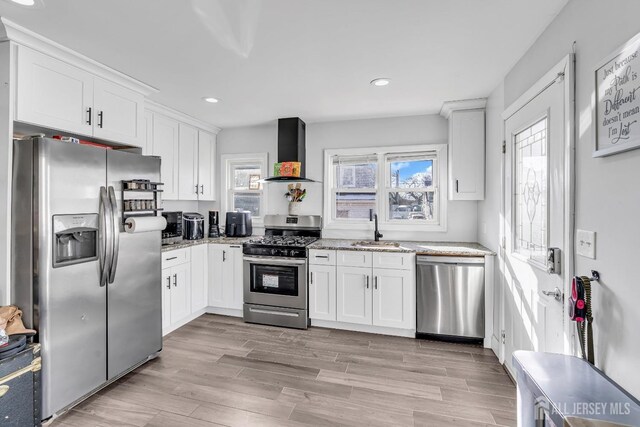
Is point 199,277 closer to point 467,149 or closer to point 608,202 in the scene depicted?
point 467,149

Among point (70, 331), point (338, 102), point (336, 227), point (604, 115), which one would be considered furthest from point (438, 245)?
point (70, 331)

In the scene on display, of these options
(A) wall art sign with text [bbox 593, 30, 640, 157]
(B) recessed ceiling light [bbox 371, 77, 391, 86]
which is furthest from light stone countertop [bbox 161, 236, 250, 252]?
(A) wall art sign with text [bbox 593, 30, 640, 157]

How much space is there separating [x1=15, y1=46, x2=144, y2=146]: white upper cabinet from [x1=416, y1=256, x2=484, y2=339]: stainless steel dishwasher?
3.06 meters

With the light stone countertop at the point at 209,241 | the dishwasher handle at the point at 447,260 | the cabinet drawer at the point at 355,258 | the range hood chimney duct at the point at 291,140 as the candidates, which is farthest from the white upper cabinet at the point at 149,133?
the dishwasher handle at the point at 447,260

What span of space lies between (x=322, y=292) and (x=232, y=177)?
2232mm

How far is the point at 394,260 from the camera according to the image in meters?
3.17

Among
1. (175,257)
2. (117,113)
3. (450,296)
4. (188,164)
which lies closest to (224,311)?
(175,257)

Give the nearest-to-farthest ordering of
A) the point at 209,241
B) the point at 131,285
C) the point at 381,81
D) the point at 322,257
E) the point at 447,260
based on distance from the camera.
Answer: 1. the point at 131,285
2. the point at 381,81
3. the point at 447,260
4. the point at 322,257
5. the point at 209,241

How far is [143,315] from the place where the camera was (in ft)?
8.33

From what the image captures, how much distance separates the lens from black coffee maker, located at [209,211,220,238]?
4.09m

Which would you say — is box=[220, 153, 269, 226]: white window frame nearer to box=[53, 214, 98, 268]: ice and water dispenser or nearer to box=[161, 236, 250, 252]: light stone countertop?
box=[161, 236, 250, 252]: light stone countertop

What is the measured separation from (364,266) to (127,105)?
2740 mm

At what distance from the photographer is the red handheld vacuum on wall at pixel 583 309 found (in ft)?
4.35

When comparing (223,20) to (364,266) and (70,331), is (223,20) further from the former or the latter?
(364,266)
